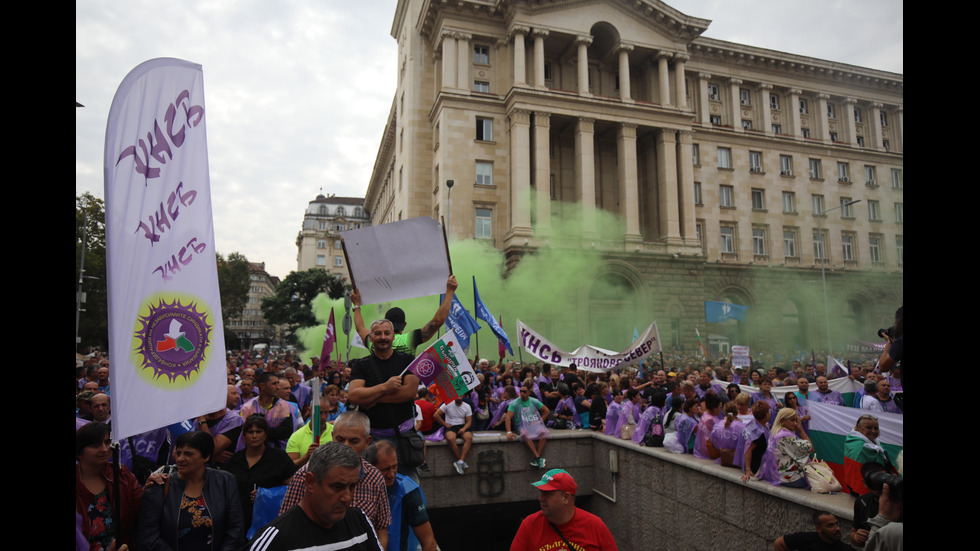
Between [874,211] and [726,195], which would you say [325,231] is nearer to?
[726,195]

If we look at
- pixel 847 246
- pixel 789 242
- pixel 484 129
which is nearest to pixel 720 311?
pixel 484 129

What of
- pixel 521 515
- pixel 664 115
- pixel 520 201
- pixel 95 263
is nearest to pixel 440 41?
pixel 520 201

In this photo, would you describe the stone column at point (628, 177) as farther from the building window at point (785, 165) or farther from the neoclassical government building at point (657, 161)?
the building window at point (785, 165)

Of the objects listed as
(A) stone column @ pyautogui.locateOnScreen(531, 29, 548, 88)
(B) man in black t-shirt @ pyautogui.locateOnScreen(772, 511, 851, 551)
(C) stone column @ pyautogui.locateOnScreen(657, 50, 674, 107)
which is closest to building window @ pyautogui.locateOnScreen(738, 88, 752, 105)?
(C) stone column @ pyautogui.locateOnScreen(657, 50, 674, 107)

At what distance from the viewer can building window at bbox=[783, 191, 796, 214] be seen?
43469 mm

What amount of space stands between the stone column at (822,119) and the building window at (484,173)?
88.9ft

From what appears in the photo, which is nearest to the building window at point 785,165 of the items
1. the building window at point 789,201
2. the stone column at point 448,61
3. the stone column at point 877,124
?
the building window at point 789,201

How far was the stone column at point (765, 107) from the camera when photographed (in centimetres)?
4316

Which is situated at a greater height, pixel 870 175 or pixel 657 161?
pixel 870 175

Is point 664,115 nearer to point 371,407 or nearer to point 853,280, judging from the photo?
point 853,280

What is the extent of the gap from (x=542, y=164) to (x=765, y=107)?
806 inches

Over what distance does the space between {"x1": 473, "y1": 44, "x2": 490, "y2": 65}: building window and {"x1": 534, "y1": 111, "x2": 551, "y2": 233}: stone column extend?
513 centimetres

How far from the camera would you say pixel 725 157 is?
139 feet
